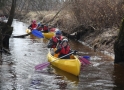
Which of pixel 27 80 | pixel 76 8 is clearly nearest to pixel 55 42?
pixel 27 80

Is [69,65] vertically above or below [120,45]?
below

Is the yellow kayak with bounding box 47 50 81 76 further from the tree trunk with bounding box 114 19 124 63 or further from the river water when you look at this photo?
the tree trunk with bounding box 114 19 124 63

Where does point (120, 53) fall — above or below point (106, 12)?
below

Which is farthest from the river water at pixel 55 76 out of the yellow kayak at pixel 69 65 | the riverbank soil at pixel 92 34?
the riverbank soil at pixel 92 34

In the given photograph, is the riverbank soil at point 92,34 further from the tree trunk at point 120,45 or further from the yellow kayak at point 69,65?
the yellow kayak at point 69,65

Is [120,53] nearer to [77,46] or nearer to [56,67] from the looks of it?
[56,67]

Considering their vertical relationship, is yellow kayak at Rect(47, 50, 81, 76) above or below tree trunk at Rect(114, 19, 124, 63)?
below

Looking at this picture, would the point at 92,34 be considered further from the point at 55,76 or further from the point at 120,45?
the point at 55,76

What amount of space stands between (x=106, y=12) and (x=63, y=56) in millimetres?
7680

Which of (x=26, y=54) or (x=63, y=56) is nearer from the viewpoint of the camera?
(x=63, y=56)

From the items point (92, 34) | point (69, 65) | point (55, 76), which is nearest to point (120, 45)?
point (69, 65)

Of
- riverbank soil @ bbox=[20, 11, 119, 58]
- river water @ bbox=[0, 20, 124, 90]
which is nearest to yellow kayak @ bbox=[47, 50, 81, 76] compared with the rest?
river water @ bbox=[0, 20, 124, 90]

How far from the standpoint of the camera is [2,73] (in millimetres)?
9812

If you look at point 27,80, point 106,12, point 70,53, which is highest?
point 106,12
